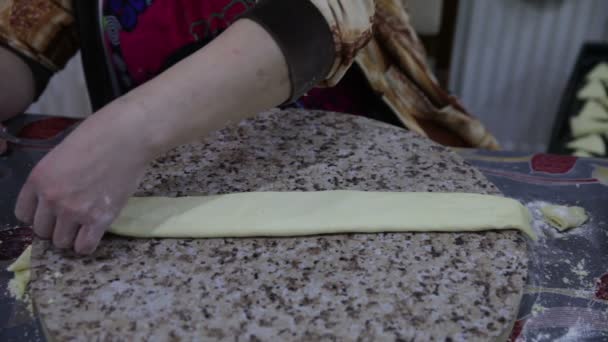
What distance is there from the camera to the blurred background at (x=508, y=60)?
5.70ft

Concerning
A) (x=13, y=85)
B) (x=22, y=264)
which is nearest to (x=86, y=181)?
(x=22, y=264)

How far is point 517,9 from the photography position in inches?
69.7

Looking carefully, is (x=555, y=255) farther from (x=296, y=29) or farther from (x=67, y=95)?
(x=67, y=95)

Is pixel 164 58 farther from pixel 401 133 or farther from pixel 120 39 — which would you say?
pixel 401 133

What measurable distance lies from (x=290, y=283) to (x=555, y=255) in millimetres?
340

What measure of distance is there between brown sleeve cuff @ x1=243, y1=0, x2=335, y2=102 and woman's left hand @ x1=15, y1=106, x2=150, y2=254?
0.60ft

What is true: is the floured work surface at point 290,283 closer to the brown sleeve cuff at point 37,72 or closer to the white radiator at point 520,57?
the brown sleeve cuff at point 37,72

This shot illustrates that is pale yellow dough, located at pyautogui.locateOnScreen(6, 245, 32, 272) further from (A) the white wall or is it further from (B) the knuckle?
(A) the white wall

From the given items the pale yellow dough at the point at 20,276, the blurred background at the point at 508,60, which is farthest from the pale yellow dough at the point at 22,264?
the blurred background at the point at 508,60

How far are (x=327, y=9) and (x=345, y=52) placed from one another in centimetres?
6

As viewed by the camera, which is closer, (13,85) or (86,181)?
(86,181)

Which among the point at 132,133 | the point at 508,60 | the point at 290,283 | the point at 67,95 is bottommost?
the point at 67,95

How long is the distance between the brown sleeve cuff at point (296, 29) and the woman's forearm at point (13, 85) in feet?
1.47

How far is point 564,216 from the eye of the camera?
0.69 m
